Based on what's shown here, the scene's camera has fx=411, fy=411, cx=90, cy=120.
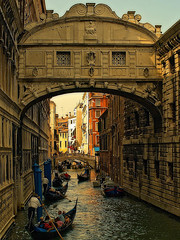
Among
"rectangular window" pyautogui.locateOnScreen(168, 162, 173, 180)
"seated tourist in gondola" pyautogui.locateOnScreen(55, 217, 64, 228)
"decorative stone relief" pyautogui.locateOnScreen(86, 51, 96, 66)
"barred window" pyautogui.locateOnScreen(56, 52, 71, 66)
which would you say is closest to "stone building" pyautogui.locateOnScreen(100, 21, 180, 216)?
"rectangular window" pyautogui.locateOnScreen(168, 162, 173, 180)

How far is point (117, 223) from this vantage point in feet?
58.9

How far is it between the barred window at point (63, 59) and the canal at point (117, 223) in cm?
702

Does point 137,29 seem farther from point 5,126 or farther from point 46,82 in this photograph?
point 5,126

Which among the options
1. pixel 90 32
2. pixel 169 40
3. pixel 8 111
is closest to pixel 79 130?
pixel 90 32

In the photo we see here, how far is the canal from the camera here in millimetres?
15542

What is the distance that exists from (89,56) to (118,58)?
4.97ft

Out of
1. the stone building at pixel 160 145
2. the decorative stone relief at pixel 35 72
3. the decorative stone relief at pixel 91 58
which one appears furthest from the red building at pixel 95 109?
the decorative stone relief at pixel 35 72

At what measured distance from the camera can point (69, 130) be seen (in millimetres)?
138375

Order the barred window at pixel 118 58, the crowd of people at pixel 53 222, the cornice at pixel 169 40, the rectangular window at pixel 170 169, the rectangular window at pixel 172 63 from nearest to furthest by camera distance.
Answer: the crowd of people at pixel 53 222 < the cornice at pixel 169 40 < the rectangular window at pixel 170 169 < the rectangular window at pixel 172 63 < the barred window at pixel 118 58

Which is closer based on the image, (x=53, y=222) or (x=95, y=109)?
(x=53, y=222)

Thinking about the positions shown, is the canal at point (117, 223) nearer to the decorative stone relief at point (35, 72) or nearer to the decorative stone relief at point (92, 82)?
the decorative stone relief at point (92, 82)

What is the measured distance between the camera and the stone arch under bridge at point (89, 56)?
797 inches

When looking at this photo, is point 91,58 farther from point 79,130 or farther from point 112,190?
point 79,130

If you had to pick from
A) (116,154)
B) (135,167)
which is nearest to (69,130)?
(116,154)
